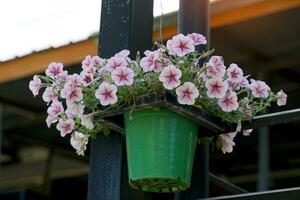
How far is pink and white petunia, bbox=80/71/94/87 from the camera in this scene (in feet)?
6.59

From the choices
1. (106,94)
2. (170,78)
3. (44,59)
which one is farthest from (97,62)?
(44,59)

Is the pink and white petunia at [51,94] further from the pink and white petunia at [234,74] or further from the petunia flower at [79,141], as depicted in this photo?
the pink and white petunia at [234,74]

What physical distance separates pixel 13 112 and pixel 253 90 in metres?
5.19

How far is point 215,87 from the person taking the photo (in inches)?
78.2

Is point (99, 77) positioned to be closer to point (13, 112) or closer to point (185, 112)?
point (185, 112)

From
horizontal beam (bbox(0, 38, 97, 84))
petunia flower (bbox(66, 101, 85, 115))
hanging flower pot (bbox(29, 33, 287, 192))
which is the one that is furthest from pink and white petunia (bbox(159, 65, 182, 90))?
horizontal beam (bbox(0, 38, 97, 84))

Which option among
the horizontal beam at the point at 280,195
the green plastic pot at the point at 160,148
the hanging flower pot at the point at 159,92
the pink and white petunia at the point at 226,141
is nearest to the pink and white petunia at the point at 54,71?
the hanging flower pot at the point at 159,92

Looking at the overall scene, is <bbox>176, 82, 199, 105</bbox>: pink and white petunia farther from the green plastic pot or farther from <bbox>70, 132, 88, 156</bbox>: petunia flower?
<bbox>70, 132, 88, 156</bbox>: petunia flower

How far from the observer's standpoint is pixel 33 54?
5.07m

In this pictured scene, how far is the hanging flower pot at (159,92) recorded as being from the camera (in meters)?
1.96

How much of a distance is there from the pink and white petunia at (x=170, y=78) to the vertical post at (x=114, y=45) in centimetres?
29

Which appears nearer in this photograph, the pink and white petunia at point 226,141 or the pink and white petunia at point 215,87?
the pink and white petunia at point 215,87

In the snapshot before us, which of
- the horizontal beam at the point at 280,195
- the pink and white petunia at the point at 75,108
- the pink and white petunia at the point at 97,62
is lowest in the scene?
the horizontal beam at the point at 280,195

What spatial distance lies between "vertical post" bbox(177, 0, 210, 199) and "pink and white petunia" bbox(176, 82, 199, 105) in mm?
344
